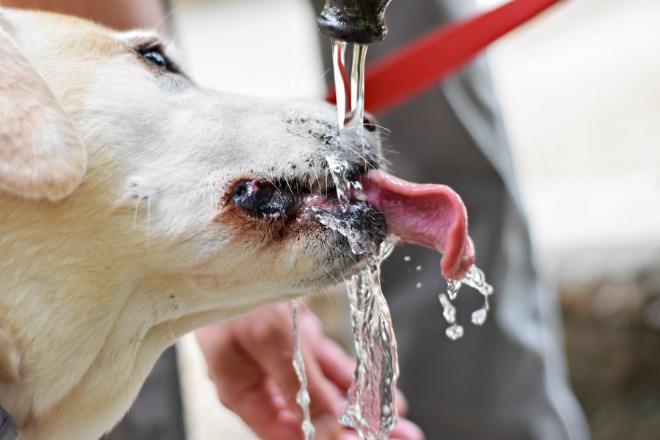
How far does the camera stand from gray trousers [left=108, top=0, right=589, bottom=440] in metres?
2.21

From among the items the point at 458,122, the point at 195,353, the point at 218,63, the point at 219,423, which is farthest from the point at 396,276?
the point at 218,63

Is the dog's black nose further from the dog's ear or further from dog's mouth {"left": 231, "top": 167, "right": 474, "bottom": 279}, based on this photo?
the dog's ear

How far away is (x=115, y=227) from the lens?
4.20 feet

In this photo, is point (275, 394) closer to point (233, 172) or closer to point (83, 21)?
point (233, 172)

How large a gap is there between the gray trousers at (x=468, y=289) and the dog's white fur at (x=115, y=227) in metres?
0.84

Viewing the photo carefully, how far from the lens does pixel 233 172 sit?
131 cm

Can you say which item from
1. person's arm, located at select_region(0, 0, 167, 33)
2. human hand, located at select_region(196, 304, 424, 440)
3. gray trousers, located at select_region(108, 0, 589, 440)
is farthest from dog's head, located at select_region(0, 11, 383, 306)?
gray trousers, located at select_region(108, 0, 589, 440)

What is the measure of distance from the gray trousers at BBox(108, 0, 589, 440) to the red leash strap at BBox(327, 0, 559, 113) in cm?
45

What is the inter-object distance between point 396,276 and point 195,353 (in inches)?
30.6

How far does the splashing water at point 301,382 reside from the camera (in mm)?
1542

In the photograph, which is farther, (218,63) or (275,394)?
(218,63)

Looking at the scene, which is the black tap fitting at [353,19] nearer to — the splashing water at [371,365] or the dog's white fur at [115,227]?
the dog's white fur at [115,227]

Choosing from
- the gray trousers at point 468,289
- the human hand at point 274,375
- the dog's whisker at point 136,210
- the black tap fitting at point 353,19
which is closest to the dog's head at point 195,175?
the dog's whisker at point 136,210

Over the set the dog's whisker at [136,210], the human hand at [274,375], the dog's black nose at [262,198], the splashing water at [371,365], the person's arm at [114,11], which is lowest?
the human hand at [274,375]
